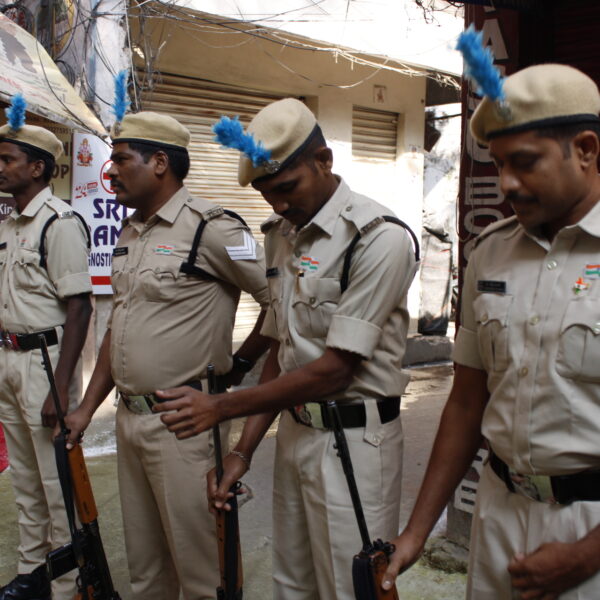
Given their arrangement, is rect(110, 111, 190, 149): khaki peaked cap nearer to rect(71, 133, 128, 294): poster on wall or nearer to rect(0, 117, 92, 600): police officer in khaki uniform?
rect(0, 117, 92, 600): police officer in khaki uniform

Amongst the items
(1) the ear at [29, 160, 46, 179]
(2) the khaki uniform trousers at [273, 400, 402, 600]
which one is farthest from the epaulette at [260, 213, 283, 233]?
→ (1) the ear at [29, 160, 46, 179]

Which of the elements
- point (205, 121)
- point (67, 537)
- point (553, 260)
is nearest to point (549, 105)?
point (553, 260)

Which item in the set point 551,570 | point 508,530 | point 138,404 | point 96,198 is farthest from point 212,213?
point 96,198

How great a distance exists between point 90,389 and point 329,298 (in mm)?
1491

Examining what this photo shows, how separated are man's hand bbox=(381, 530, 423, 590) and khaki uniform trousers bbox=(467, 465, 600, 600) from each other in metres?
0.15

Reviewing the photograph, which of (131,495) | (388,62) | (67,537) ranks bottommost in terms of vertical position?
(67,537)

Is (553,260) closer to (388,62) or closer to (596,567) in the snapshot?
(596,567)

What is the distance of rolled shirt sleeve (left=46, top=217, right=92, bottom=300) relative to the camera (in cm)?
364

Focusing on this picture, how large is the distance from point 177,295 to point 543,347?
164 cm

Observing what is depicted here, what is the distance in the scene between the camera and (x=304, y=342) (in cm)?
232

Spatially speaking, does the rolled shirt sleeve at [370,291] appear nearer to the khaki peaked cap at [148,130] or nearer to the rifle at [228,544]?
the rifle at [228,544]

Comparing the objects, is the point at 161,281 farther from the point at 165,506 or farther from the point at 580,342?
the point at 580,342

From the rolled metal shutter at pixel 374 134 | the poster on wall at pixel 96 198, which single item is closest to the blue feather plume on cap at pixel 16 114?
the poster on wall at pixel 96 198

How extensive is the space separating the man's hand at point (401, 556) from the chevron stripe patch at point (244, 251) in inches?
55.5
